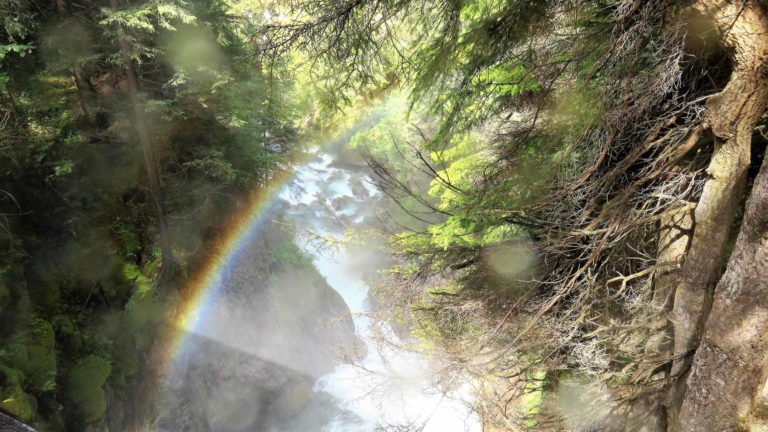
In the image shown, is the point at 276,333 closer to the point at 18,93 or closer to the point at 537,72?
the point at 18,93

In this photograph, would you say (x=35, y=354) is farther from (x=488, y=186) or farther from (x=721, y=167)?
(x=721, y=167)

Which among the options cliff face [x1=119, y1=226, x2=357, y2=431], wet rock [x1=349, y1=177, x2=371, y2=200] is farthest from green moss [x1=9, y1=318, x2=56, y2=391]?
wet rock [x1=349, y1=177, x2=371, y2=200]

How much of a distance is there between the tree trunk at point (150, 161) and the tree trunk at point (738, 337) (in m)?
8.43

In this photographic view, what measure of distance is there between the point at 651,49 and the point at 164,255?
9644 mm

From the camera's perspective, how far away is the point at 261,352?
1230 cm

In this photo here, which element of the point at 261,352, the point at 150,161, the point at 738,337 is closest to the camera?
the point at 738,337

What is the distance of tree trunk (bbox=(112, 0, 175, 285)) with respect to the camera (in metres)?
7.24

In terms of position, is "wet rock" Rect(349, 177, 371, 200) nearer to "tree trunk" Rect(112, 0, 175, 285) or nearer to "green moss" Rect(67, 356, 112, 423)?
"tree trunk" Rect(112, 0, 175, 285)

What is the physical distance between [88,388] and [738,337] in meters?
9.31

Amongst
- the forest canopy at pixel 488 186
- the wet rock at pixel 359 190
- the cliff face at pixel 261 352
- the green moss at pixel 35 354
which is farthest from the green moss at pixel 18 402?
the wet rock at pixel 359 190

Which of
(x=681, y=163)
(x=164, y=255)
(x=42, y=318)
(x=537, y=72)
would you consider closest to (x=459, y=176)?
(x=537, y=72)

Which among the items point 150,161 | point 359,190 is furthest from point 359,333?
point 359,190

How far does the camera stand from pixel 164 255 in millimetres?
9070

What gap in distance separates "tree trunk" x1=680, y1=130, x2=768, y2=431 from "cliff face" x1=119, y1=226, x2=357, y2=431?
7796 mm
